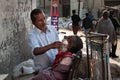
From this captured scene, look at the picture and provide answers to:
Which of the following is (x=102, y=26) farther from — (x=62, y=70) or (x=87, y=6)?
(x=87, y=6)

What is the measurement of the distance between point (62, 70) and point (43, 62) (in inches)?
22.2

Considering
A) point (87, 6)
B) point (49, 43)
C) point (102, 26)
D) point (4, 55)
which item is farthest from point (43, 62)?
point (87, 6)

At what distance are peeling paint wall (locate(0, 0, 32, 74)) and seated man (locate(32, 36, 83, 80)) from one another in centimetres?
139

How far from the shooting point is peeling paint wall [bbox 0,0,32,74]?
575 cm

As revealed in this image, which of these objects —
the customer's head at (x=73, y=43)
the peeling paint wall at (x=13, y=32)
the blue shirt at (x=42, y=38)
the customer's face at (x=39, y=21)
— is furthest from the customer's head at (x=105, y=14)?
the customer's head at (x=73, y=43)

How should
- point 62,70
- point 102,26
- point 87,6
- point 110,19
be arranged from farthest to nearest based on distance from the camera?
1. point 87,6
2. point 110,19
3. point 102,26
4. point 62,70

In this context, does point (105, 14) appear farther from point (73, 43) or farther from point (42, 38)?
point (73, 43)

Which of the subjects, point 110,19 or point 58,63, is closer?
point 58,63

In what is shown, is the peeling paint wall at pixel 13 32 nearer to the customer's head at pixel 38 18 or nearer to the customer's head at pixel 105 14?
the customer's head at pixel 38 18

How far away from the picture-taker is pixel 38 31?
16.1ft

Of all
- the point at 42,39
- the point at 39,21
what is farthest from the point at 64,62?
the point at 39,21

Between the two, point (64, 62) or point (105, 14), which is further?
point (105, 14)

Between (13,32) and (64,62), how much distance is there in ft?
6.69

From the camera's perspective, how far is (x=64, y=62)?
4.46 m
